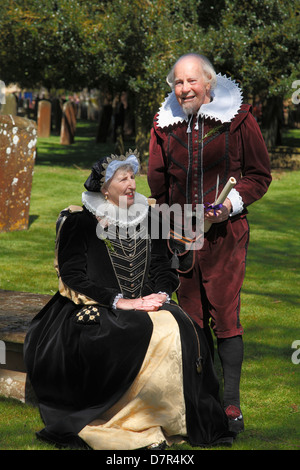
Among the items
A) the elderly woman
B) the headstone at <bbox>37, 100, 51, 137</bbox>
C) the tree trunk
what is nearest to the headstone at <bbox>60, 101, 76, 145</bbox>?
the headstone at <bbox>37, 100, 51, 137</bbox>

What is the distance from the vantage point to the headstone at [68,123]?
24.0 metres

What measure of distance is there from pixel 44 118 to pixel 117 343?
2434 cm

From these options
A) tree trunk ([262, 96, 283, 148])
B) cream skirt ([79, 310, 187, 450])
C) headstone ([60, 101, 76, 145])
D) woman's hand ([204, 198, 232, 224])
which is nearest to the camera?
cream skirt ([79, 310, 187, 450])

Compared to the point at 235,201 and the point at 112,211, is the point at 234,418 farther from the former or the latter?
the point at 112,211

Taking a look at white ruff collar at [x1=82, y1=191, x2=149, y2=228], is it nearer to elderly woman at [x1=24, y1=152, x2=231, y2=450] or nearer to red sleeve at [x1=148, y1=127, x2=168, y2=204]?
elderly woman at [x1=24, y1=152, x2=231, y2=450]

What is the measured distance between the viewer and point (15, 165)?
381 inches

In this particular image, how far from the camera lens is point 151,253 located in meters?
4.20

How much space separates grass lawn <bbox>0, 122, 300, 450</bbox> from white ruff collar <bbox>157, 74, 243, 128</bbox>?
182 cm

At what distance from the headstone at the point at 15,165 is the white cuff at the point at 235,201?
5997 mm

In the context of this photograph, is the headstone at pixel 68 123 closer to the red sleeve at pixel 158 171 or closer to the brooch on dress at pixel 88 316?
the red sleeve at pixel 158 171

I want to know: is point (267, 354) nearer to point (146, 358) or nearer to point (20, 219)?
point (146, 358)

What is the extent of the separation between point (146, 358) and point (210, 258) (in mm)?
726

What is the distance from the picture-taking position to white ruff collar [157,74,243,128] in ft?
13.2

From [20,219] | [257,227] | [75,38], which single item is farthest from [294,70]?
[20,219]
